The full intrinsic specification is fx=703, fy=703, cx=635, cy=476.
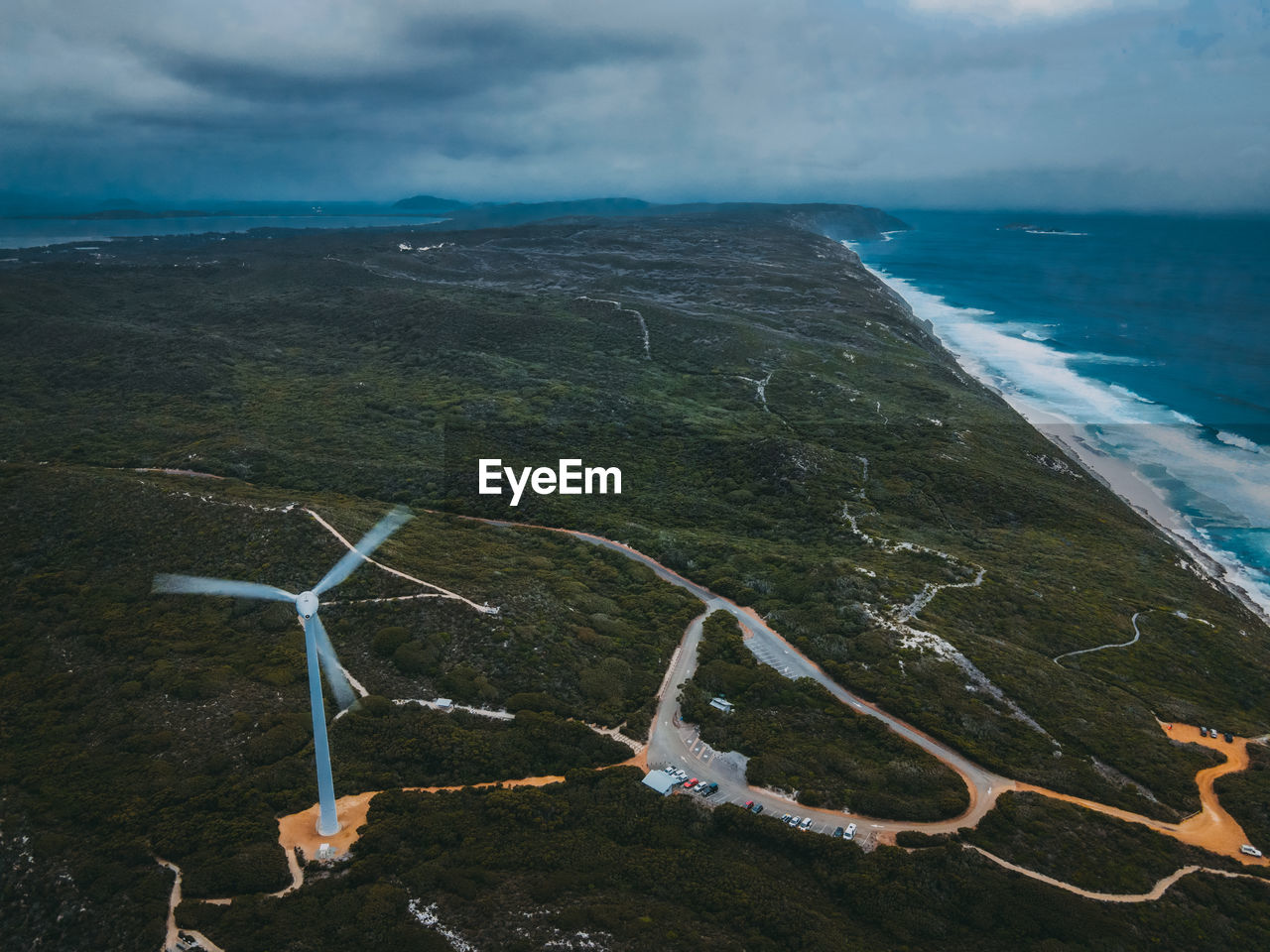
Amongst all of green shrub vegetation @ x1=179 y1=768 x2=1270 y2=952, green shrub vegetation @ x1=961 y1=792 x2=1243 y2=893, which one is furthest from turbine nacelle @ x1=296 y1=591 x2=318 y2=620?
green shrub vegetation @ x1=961 y1=792 x2=1243 y2=893

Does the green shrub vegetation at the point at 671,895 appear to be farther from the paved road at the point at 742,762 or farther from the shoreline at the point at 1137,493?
the shoreline at the point at 1137,493

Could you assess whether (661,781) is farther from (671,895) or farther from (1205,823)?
(1205,823)

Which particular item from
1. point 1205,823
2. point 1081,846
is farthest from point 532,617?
point 1205,823

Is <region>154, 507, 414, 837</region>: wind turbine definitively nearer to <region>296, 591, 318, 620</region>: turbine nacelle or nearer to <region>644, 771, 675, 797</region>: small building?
<region>296, 591, 318, 620</region>: turbine nacelle

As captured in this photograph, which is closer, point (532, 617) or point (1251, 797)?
point (1251, 797)

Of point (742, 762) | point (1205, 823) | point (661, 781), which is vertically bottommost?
point (1205, 823)
